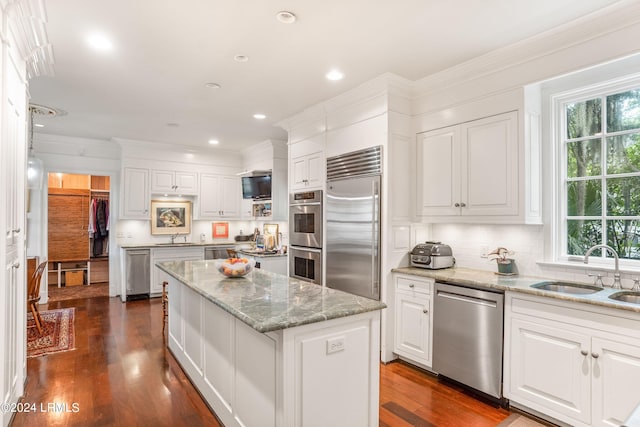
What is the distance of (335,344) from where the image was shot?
1846 mm

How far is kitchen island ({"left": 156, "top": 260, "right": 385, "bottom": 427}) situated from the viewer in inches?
68.0

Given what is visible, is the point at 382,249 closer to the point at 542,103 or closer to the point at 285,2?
the point at 542,103

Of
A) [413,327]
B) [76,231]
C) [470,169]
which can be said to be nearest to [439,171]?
[470,169]

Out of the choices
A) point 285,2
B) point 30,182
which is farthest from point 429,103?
point 30,182

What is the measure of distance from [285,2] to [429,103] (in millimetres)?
1810

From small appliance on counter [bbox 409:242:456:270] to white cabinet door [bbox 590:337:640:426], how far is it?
52.8 inches

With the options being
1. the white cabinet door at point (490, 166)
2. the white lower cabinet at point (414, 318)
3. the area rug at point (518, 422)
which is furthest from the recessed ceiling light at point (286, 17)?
the area rug at point (518, 422)

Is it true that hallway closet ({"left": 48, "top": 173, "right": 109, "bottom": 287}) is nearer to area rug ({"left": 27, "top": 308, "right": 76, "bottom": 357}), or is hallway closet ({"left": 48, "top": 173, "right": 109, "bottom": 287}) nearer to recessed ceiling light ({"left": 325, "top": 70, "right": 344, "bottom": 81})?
area rug ({"left": 27, "top": 308, "right": 76, "bottom": 357})

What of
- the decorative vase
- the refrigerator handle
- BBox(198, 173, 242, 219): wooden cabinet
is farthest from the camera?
BBox(198, 173, 242, 219): wooden cabinet

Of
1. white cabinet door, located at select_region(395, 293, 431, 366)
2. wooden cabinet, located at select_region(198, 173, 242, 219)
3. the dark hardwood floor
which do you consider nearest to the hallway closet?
wooden cabinet, located at select_region(198, 173, 242, 219)

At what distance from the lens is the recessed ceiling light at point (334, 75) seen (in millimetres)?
3258

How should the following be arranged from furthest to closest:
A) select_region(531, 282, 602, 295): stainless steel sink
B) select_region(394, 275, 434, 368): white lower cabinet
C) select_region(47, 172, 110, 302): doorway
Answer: select_region(47, 172, 110, 302): doorway, select_region(394, 275, 434, 368): white lower cabinet, select_region(531, 282, 602, 295): stainless steel sink

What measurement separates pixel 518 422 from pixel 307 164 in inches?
127

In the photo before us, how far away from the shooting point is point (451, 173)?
3.29 meters
